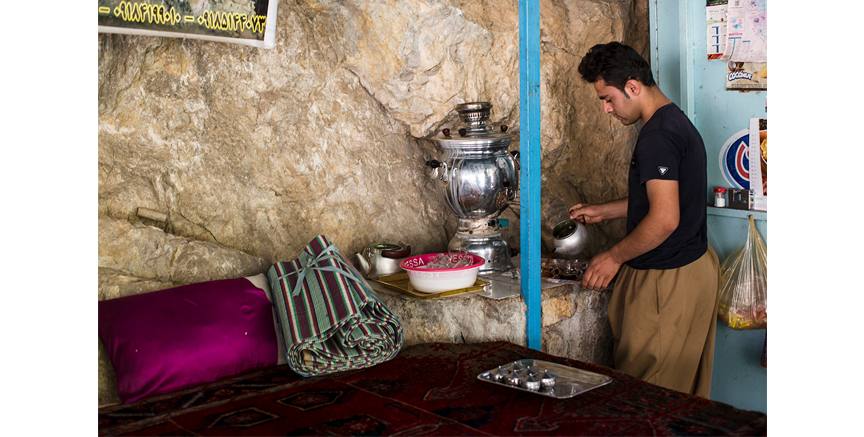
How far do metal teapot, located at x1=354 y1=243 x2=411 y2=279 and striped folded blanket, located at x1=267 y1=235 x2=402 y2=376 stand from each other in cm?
72

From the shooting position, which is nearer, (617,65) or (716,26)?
(617,65)

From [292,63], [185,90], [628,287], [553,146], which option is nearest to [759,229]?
[628,287]

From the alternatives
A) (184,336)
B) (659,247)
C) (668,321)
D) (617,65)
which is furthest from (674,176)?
(184,336)

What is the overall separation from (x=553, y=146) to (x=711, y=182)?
963 mm

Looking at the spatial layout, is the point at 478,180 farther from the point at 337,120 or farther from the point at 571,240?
the point at 337,120

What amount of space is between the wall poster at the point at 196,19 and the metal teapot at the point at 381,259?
124cm

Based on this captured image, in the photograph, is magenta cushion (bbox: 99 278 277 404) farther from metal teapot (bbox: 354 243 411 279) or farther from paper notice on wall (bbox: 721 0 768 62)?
paper notice on wall (bbox: 721 0 768 62)

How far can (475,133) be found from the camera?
138 inches

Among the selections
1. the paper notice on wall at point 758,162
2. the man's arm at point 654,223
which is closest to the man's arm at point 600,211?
the man's arm at point 654,223

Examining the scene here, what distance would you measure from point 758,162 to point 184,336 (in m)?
3.02

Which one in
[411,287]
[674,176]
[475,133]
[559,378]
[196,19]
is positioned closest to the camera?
[559,378]

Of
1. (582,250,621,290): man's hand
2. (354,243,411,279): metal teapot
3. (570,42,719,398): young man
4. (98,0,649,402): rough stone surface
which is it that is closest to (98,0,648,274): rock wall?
(98,0,649,402): rough stone surface

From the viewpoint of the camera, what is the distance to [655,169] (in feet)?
9.44

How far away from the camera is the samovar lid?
343 cm
